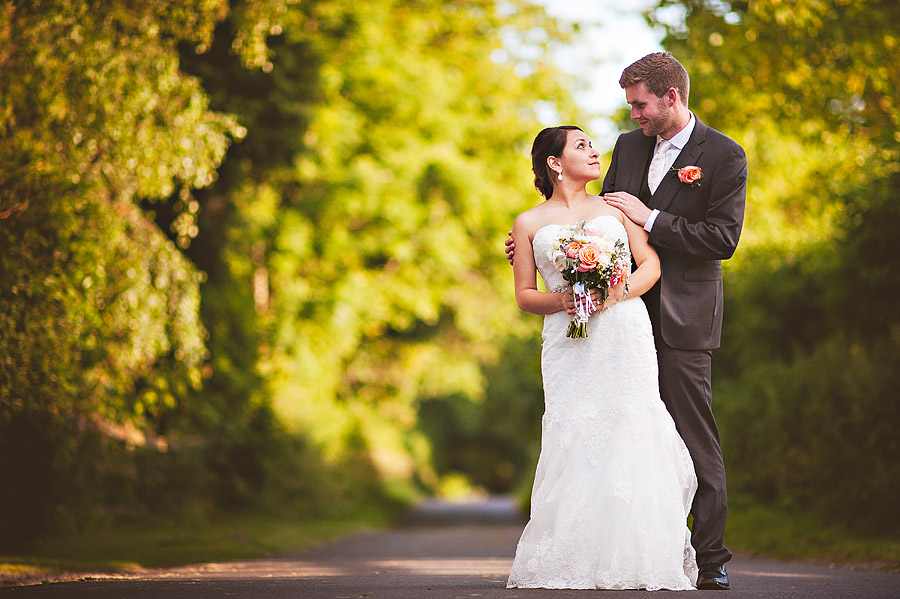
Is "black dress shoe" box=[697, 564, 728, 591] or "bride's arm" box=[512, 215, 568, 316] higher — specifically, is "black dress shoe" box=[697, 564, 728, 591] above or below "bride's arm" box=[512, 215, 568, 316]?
below

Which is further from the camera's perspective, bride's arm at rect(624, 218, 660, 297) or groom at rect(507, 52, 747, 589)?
bride's arm at rect(624, 218, 660, 297)

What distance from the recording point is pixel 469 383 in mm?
26281

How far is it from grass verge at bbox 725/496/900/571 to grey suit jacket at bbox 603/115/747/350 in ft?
11.5

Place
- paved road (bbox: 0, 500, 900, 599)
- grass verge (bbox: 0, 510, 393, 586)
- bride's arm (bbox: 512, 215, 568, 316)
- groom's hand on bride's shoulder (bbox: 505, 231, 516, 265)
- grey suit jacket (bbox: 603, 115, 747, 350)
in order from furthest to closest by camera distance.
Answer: grass verge (bbox: 0, 510, 393, 586)
groom's hand on bride's shoulder (bbox: 505, 231, 516, 265)
bride's arm (bbox: 512, 215, 568, 316)
grey suit jacket (bbox: 603, 115, 747, 350)
paved road (bbox: 0, 500, 900, 599)

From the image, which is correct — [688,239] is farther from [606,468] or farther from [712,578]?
[712,578]

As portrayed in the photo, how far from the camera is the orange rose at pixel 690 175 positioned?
20.0ft

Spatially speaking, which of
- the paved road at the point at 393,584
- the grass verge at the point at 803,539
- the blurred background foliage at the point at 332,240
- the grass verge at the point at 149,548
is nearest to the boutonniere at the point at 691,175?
the paved road at the point at 393,584

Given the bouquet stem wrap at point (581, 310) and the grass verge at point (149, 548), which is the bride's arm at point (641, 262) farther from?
the grass verge at point (149, 548)

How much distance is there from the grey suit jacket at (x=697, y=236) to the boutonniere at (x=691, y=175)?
0.05 meters

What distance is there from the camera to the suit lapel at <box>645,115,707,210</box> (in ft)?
20.3

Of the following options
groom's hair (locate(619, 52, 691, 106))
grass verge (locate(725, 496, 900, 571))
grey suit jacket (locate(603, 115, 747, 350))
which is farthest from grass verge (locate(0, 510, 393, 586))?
grass verge (locate(725, 496, 900, 571))

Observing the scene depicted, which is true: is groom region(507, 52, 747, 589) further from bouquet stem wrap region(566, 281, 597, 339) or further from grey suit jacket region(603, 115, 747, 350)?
bouquet stem wrap region(566, 281, 597, 339)

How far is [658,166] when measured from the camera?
6359 mm

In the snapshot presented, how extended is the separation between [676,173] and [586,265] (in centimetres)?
84
